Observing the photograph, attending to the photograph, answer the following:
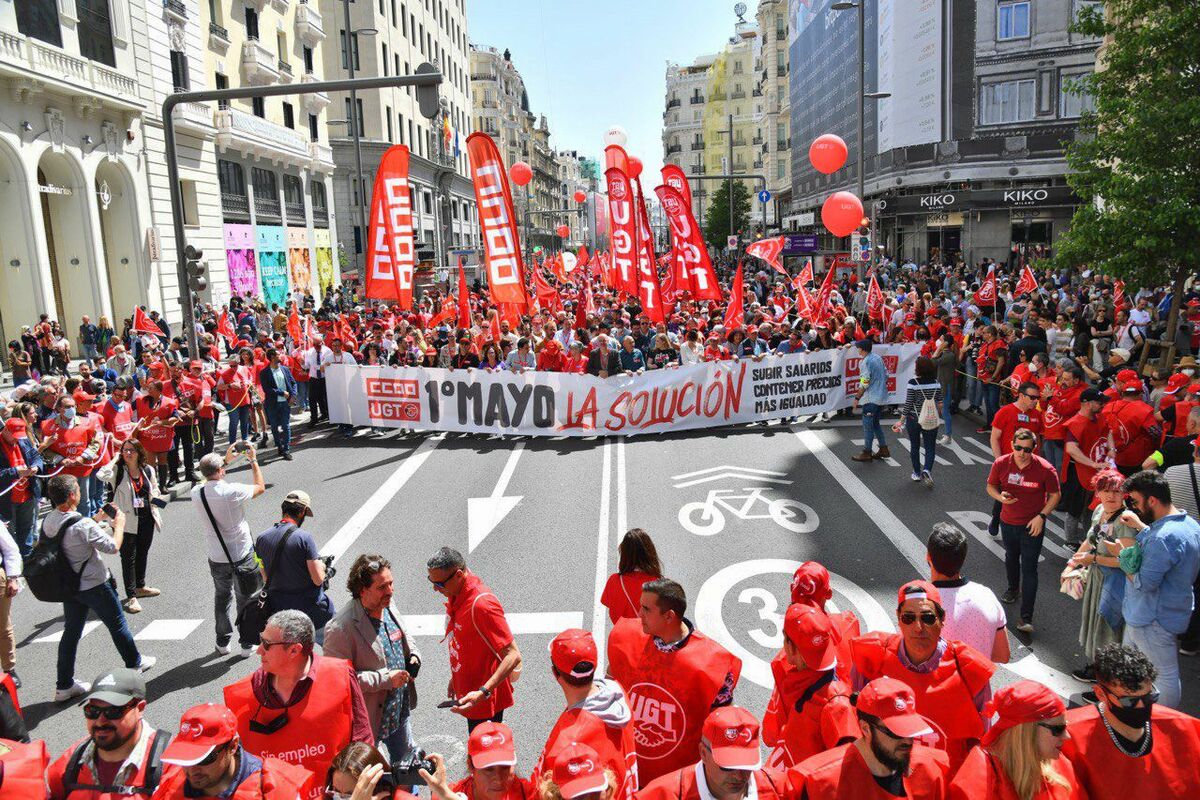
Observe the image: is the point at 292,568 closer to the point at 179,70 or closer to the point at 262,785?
the point at 262,785

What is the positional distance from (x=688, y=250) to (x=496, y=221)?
5.29m

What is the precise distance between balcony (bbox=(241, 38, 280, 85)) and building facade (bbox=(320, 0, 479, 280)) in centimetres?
415

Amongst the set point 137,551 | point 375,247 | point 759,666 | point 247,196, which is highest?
point 247,196

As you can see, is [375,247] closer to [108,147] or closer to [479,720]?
[479,720]

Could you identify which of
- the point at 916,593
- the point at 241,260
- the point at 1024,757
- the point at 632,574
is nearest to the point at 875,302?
the point at 632,574

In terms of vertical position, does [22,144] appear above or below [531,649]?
above

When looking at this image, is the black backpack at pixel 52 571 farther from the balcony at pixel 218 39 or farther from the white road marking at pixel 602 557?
the balcony at pixel 218 39

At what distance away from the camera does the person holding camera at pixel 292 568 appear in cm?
571

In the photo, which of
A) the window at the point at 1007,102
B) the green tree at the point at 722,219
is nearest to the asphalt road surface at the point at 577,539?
the window at the point at 1007,102

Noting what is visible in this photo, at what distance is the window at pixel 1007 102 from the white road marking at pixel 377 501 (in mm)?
37633

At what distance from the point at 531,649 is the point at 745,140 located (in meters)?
110

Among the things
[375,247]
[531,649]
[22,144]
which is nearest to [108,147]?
[22,144]

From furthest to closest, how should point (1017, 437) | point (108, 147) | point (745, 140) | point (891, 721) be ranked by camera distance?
point (745, 140)
point (108, 147)
point (1017, 437)
point (891, 721)

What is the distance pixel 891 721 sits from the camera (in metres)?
→ 2.94
